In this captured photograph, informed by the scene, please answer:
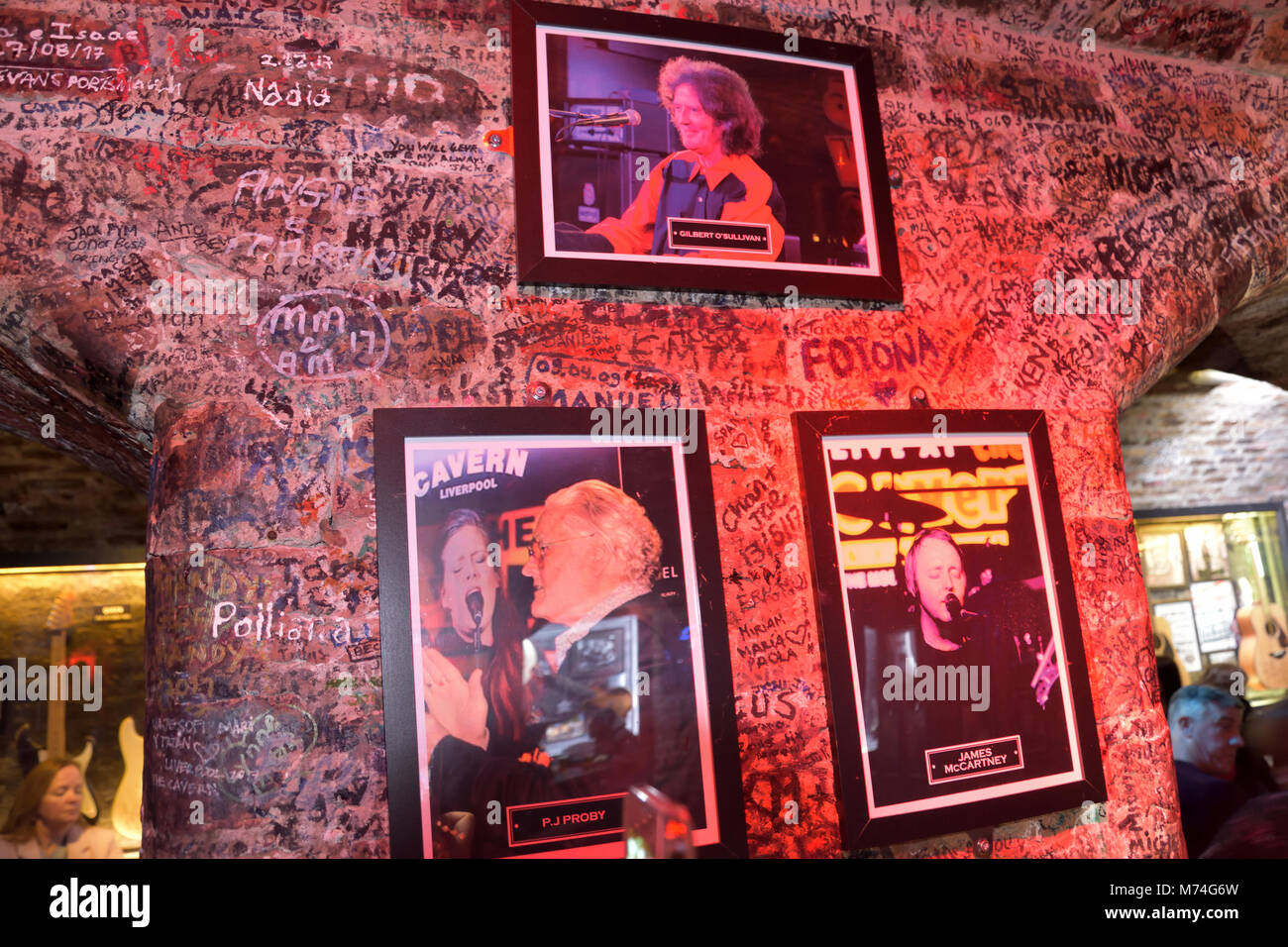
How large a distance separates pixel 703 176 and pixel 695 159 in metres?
0.06

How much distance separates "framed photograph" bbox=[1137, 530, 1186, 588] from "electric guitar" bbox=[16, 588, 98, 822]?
771 cm

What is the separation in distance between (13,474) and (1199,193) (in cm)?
574

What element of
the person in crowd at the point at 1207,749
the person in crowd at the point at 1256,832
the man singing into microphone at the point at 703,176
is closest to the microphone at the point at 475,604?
the man singing into microphone at the point at 703,176

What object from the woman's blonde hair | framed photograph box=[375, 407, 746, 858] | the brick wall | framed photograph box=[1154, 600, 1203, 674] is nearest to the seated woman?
the woman's blonde hair

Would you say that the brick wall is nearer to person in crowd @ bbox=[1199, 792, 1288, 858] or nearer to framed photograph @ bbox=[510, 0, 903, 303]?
person in crowd @ bbox=[1199, 792, 1288, 858]

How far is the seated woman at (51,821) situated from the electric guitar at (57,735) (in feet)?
0.19

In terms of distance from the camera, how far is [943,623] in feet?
7.31

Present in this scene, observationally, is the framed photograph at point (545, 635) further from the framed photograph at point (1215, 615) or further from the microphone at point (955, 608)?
the framed photograph at point (1215, 615)

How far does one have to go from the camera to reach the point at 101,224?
1.91 metres

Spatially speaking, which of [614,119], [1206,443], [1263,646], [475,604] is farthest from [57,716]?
[1263,646]

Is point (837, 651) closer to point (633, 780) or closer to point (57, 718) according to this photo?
point (633, 780)

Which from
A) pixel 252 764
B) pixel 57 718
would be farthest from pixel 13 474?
pixel 252 764

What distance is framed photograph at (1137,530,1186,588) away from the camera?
6484 millimetres

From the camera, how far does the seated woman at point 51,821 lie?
15.3 feet
